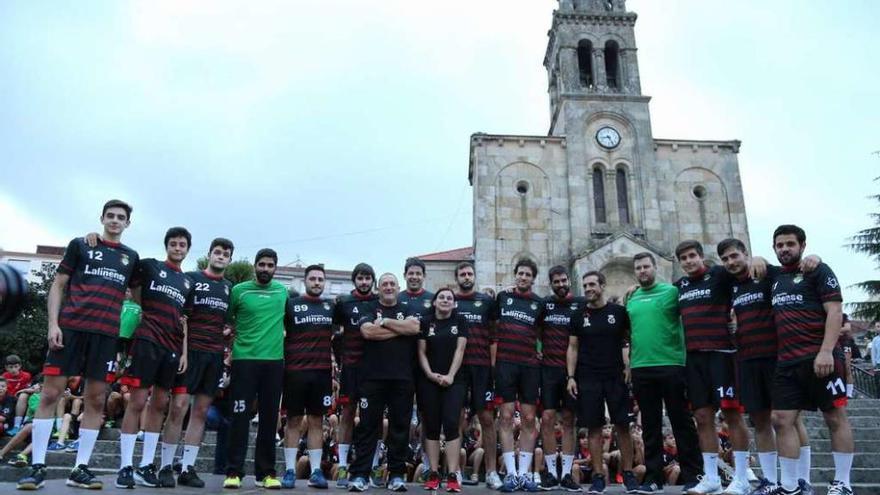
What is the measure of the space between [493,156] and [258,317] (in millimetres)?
21171

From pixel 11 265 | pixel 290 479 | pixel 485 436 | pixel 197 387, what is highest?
pixel 11 265

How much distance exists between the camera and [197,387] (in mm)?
6324

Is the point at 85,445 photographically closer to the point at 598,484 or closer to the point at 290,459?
the point at 290,459

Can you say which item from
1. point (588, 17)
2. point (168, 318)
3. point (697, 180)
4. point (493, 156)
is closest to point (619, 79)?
point (588, 17)

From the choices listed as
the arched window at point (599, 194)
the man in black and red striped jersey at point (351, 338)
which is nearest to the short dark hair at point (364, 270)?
the man in black and red striped jersey at point (351, 338)

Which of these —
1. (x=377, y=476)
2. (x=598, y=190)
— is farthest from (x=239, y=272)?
(x=377, y=476)

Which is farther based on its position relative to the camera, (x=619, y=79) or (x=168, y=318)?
(x=619, y=79)

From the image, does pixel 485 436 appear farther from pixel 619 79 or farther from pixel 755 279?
pixel 619 79

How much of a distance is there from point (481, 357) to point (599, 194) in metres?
21.3

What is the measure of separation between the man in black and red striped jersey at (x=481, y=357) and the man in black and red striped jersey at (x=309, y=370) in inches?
61.8

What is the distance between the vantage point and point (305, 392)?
6625mm

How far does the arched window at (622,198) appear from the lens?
26656 mm

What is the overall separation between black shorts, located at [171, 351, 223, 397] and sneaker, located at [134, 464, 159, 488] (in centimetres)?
76

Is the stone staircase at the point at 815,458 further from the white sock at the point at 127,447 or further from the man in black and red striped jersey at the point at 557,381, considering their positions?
the man in black and red striped jersey at the point at 557,381
